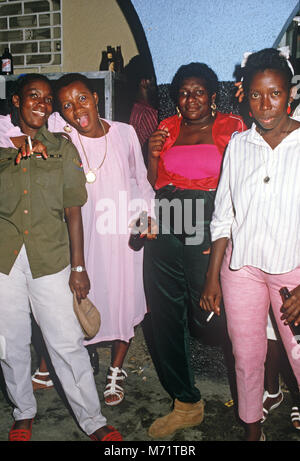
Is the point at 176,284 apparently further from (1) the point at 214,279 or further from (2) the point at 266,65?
(2) the point at 266,65

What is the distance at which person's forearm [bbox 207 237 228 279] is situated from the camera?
2.30 metres

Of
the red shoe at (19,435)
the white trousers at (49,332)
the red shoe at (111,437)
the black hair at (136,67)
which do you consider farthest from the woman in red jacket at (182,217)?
the black hair at (136,67)

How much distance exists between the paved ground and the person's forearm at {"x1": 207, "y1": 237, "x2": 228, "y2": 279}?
117 cm

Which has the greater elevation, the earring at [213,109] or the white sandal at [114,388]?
the earring at [213,109]

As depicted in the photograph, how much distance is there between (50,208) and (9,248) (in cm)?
33

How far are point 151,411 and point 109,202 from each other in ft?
5.17

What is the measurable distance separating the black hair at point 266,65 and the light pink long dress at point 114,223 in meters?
1.06

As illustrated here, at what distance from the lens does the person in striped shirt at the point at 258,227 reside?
2021 millimetres

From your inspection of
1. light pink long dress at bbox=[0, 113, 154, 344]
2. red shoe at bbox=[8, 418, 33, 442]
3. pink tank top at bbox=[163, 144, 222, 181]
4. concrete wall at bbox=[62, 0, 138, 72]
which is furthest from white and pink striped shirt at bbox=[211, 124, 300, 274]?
concrete wall at bbox=[62, 0, 138, 72]

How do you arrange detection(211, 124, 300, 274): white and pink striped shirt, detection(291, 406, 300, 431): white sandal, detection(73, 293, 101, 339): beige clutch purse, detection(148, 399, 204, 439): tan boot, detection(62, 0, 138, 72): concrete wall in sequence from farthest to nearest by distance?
detection(62, 0, 138, 72): concrete wall, detection(291, 406, 300, 431): white sandal, detection(148, 399, 204, 439): tan boot, detection(73, 293, 101, 339): beige clutch purse, detection(211, 124, 300, 274): white and pink striped shirt

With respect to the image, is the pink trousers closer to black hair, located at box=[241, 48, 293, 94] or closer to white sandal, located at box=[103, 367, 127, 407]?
black hair, located at box=[241, 48, 293, 94]

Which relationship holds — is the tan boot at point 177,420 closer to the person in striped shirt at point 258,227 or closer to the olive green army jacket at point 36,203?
the person in striped shirt at point 258,227
